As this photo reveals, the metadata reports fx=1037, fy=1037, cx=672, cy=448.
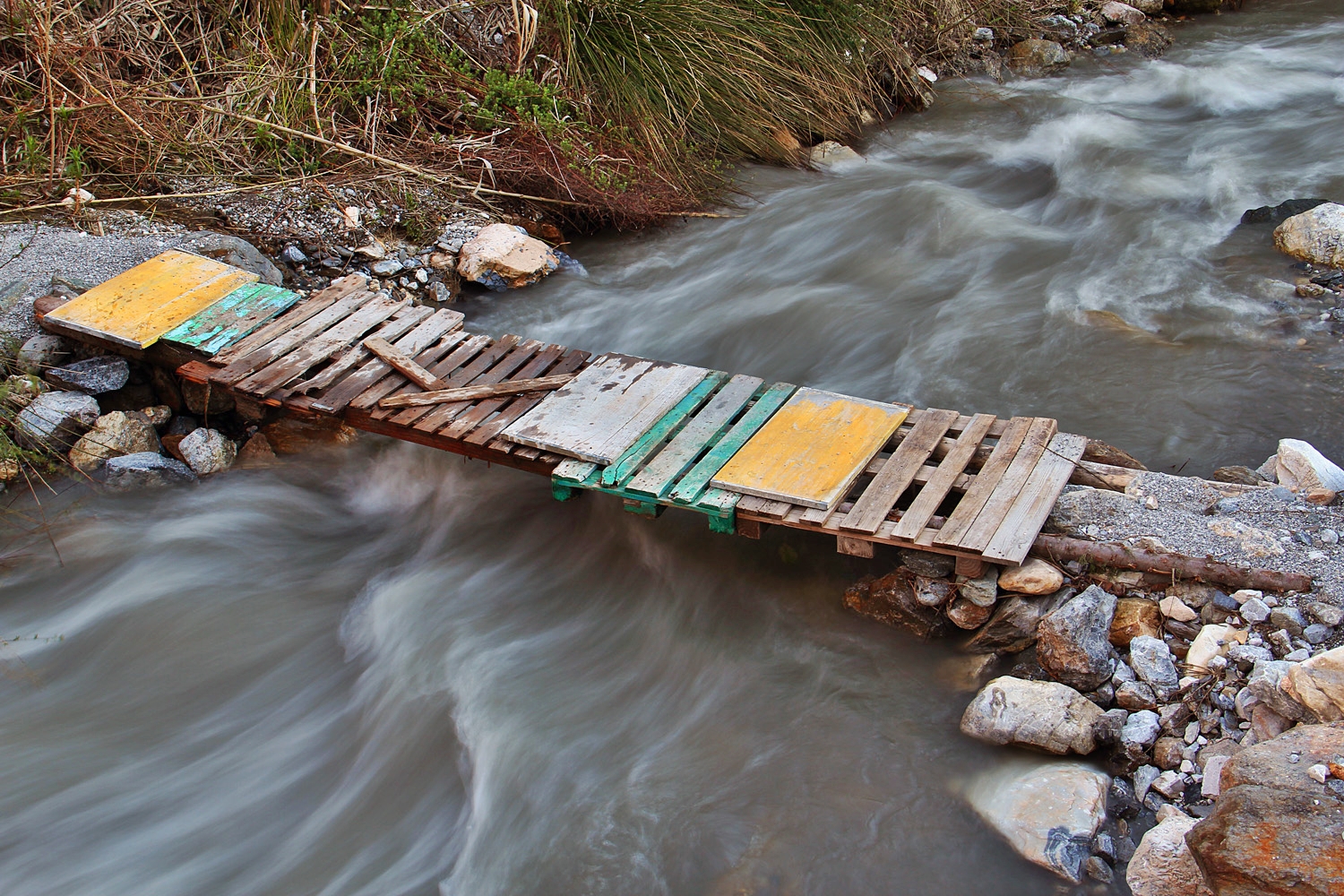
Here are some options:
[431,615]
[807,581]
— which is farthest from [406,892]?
[807,581]

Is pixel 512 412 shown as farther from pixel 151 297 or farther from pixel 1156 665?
pixel 1156 665

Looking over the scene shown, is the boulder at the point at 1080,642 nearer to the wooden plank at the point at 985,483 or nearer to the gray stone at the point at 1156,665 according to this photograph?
the gray stone at the point at 1156,665

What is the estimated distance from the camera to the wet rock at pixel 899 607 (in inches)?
155

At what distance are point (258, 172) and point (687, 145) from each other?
9.96ft

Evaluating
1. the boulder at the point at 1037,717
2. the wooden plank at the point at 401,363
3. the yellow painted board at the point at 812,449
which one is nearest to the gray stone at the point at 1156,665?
the boulder at the point at 1037,717

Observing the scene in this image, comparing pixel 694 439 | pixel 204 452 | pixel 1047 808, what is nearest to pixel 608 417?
pixel 694 439

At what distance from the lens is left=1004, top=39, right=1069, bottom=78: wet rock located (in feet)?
31.4

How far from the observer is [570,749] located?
3.78 metres

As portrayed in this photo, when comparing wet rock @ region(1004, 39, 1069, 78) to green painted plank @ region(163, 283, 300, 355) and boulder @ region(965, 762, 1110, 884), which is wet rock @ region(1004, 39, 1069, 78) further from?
boulder @ region(965, 762, 1110, 884)

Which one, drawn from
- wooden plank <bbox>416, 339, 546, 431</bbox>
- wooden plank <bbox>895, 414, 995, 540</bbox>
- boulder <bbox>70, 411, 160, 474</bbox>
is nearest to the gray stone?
wooden plank <bbox>895, 414, 995, 540</bbox>

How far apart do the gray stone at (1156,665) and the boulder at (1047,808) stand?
15.0 inches

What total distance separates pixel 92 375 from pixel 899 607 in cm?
407

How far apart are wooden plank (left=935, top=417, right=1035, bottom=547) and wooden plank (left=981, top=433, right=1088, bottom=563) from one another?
0.36 feet

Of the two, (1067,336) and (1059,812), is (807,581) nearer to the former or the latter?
(1059,812)
